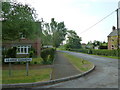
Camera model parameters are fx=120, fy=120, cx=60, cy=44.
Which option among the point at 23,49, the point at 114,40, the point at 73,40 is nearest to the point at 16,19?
the point at 23,49

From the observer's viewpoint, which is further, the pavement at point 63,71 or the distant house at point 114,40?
the distant house at point 114,40

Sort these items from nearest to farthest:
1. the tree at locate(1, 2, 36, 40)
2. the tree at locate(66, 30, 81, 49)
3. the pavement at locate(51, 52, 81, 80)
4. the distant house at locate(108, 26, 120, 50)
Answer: the pavement at locate(51, 52, 81, 80) < the tree at locate(1, 2, 36, 40) < the distant house at locate(108, 26, 120, 50) < the tree at locate(66, 30, 81, 49)

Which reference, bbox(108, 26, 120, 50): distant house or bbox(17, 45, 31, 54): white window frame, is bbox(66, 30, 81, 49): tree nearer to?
bbox(108, 26, 120, 50): distant house

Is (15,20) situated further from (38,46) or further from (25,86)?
(38,46)

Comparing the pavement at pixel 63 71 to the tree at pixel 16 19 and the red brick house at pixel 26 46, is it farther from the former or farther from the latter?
the red brick house at pixel 26 46

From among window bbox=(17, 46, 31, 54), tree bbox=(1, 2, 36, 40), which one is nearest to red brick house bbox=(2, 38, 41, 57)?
window bbox=(17, 46, 31, 54)

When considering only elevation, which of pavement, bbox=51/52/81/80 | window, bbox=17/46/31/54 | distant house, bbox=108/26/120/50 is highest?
distant house, bbox=108/26/120/50

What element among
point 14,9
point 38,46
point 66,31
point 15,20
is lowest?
point 38,46

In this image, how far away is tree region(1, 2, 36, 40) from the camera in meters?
8.88

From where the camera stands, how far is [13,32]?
10023 mm

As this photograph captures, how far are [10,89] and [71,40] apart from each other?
215 ft

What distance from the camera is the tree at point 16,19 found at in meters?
8.88

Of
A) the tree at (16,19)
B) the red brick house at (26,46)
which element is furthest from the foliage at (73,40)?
the tree at (16,19)

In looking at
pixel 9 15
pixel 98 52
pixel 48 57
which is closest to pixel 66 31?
pixel 98 52
